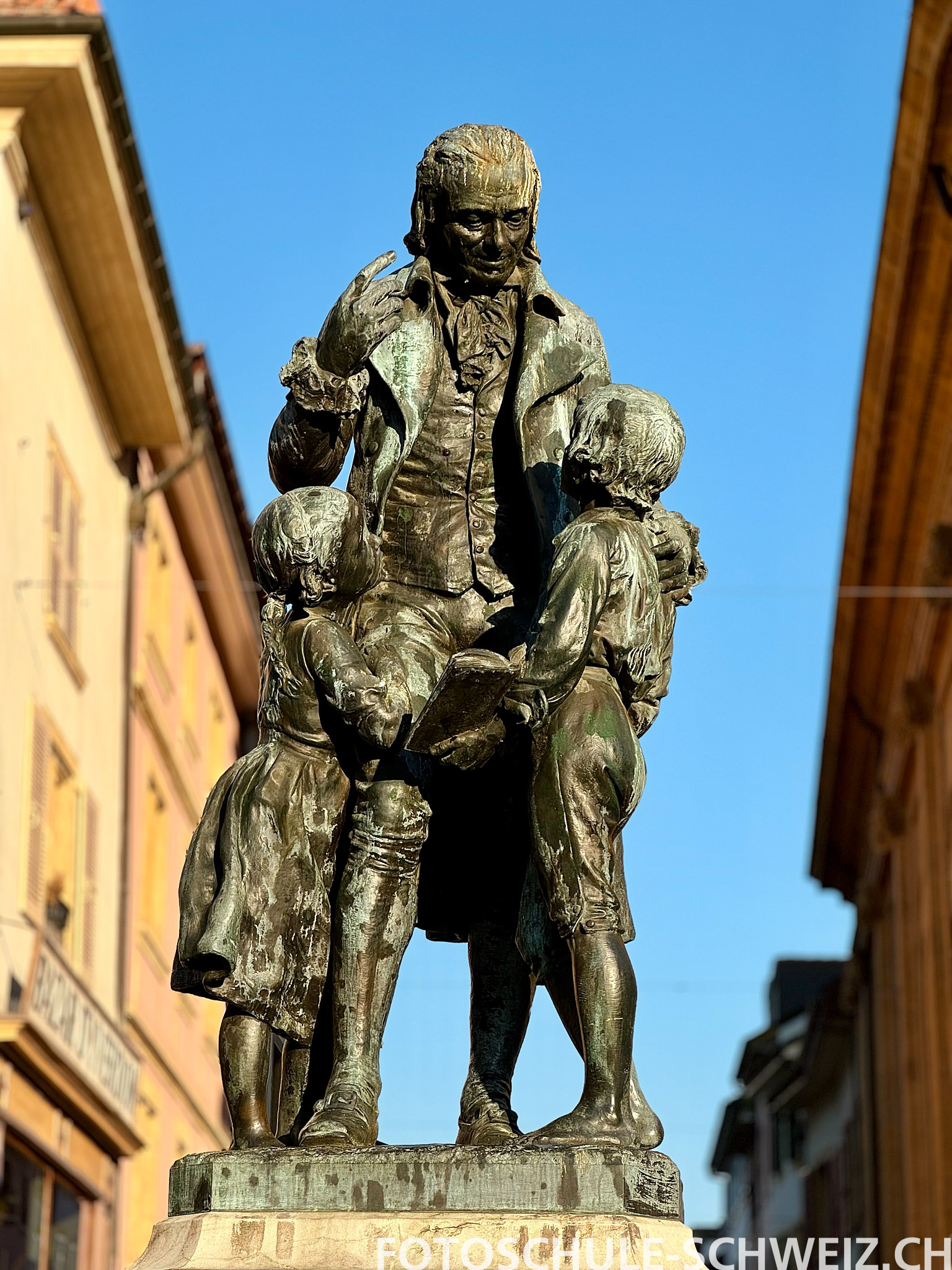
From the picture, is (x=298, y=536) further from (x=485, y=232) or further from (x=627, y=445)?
(x=485, y=232)

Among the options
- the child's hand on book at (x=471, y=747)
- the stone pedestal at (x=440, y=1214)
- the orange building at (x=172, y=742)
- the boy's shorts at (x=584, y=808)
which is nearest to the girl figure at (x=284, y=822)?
the child's hand on book at (x=471, y=747)

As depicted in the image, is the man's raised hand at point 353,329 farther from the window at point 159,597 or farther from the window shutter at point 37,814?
the window at point 159,597

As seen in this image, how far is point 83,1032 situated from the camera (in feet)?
60.3

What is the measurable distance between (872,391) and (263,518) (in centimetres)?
2105

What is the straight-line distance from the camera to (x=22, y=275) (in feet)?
61.7

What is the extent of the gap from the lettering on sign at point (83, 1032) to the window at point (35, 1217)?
0.84m

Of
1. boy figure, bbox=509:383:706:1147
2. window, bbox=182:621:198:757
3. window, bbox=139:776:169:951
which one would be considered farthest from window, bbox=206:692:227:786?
boy figure, bbox=509:383:706:1147

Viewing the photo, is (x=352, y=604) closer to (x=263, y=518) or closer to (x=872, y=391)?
(x=263, y=518)

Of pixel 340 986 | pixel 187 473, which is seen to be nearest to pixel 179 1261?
pixel 340 986

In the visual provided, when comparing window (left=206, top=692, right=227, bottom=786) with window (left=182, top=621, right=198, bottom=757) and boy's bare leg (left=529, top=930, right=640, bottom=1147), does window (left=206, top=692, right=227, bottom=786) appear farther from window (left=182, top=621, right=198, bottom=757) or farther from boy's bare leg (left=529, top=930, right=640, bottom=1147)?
boy's bare leg (left=529, top=930, right=640, bottom=1147)

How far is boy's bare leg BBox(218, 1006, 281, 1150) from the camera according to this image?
207 inches

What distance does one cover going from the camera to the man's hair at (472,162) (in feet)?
19.5

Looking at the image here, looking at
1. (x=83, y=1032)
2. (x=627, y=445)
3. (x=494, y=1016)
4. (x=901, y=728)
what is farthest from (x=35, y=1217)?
(x=901, y=728)

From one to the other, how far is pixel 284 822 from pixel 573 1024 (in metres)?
0.81
